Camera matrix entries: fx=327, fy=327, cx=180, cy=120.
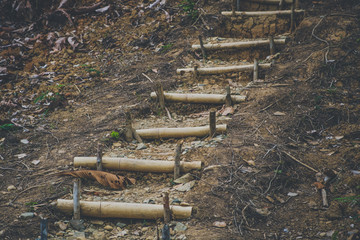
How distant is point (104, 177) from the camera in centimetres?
388

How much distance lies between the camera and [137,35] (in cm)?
782

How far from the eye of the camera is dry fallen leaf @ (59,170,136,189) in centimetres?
386

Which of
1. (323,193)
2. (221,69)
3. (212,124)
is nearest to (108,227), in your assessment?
(212,124)

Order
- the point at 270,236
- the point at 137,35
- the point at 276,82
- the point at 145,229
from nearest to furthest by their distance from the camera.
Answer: the point at 270,236 < the point at 145,229 < the point at 276,82 < the point at 137,35

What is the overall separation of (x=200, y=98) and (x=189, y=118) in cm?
40

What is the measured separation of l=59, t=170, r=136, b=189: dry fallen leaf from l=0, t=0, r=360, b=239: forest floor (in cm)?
9

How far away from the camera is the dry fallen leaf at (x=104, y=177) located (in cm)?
386

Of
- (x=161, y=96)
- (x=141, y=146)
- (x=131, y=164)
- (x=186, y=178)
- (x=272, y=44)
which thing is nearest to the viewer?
(x=186, y=178)

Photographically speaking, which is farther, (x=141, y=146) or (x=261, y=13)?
(x=261, y=13)

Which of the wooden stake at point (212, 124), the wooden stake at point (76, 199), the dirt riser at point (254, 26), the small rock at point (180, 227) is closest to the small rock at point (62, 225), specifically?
the wooden stake at point (76, 199)

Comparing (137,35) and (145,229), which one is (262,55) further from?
(145,229)

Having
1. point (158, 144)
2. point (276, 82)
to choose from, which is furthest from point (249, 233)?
point (276, 82)

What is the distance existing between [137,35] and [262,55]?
9.90ft

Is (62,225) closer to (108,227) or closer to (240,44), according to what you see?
(108,227)
